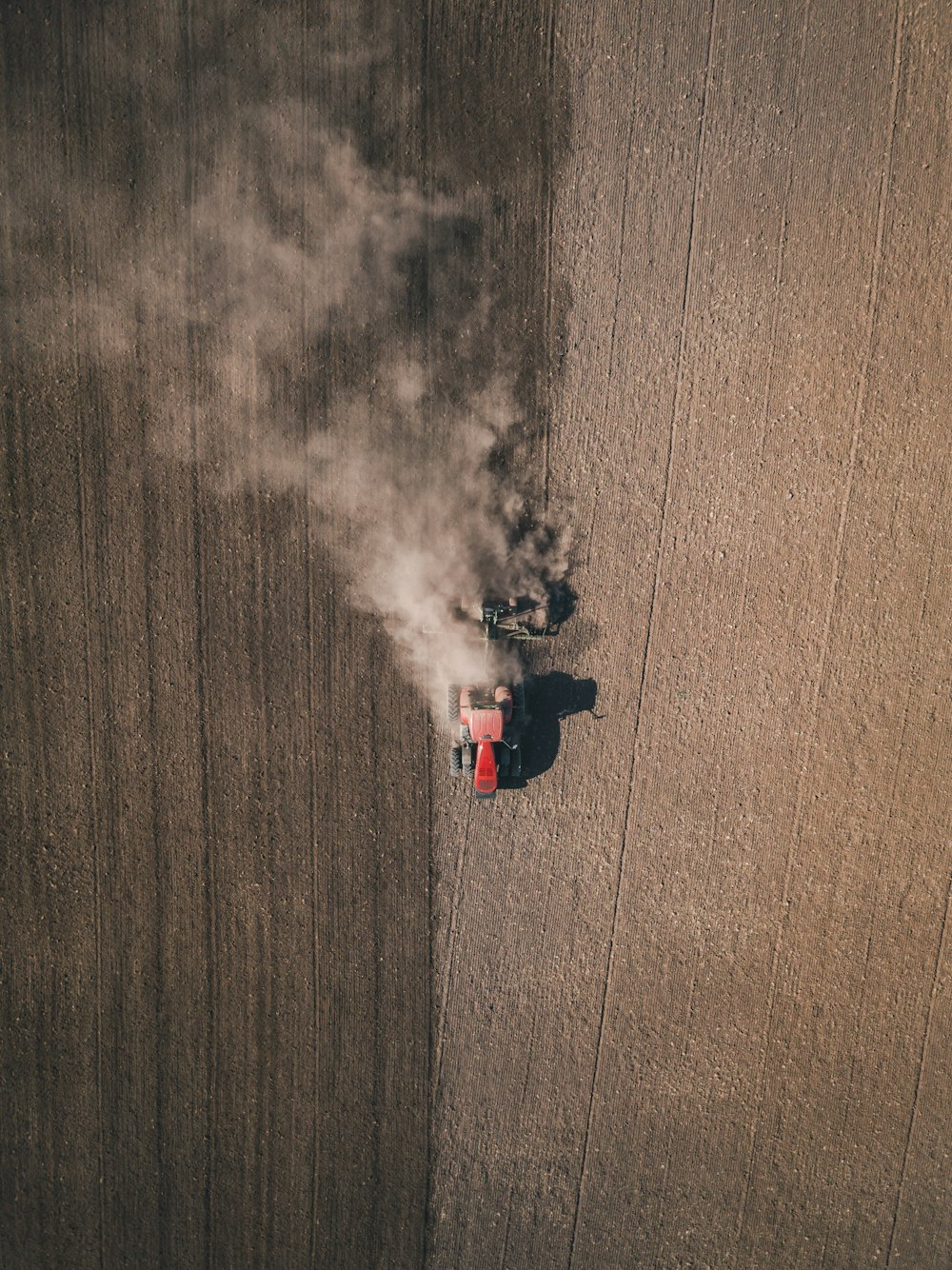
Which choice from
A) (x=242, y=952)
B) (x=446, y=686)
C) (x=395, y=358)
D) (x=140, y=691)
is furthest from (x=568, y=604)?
(x=242, y=952)

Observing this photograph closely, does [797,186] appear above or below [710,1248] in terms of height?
above

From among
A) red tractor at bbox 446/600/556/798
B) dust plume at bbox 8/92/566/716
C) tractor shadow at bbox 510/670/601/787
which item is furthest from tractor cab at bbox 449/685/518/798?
dust plume at bbox 8/92/566/716

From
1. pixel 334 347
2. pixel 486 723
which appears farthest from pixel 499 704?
pixel 334 347

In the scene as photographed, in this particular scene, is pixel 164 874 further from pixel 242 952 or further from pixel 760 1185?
pixel 760 1185

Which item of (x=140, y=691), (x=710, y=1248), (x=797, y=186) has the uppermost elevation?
(x=797, y=186)

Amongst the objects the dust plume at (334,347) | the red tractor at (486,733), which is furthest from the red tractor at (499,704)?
the dust plume at (334,347)

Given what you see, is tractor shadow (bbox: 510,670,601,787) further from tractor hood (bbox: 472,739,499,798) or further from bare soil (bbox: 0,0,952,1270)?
tractor hood (bbox: 472,739,499,798)
